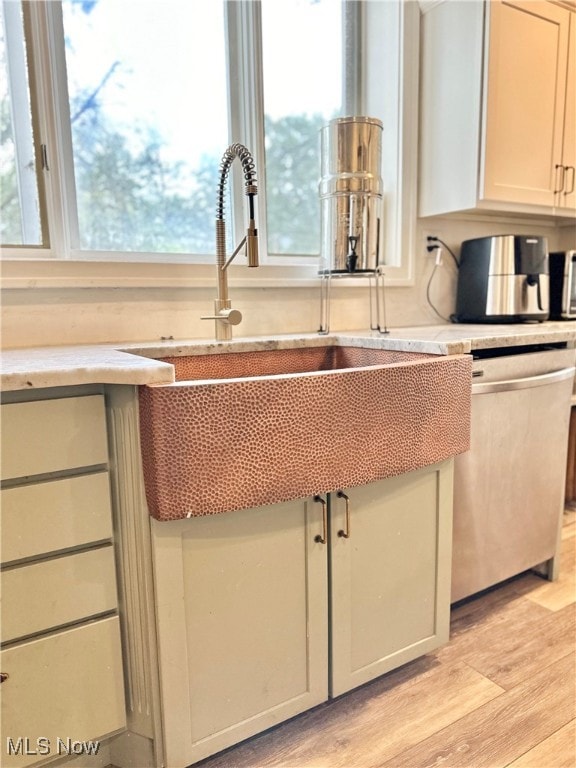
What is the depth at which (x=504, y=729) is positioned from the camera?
1.20 m

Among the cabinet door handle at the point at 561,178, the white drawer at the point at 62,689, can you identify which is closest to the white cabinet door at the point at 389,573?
the white drawer at the point at 62,689

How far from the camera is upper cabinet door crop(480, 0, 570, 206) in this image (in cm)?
183

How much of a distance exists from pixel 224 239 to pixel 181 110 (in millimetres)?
571

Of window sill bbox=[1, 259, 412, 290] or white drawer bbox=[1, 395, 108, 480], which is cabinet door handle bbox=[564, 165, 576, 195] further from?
white drawer bbox=[1, 395, 108, 480]

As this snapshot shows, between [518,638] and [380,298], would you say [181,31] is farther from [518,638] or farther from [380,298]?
[518,638]

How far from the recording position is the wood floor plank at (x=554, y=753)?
1104 mm

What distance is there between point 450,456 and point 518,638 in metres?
0.73

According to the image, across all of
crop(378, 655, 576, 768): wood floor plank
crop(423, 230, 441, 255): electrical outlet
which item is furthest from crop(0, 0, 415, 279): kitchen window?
crop(378, 655, 576, 768): wood floor plank

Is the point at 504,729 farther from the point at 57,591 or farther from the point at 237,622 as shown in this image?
the point at 57,591

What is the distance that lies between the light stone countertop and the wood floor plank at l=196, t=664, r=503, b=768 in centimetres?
89

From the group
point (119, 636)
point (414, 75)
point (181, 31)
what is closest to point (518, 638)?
point (119, 636)

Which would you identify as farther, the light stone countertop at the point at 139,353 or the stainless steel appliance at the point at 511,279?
the stainless steel appliance at the point at 511,279

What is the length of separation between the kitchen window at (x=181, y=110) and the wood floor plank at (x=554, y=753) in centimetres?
160

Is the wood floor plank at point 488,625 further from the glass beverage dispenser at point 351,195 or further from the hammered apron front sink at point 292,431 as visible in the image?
the glass beverage dispenser at point 351,195
